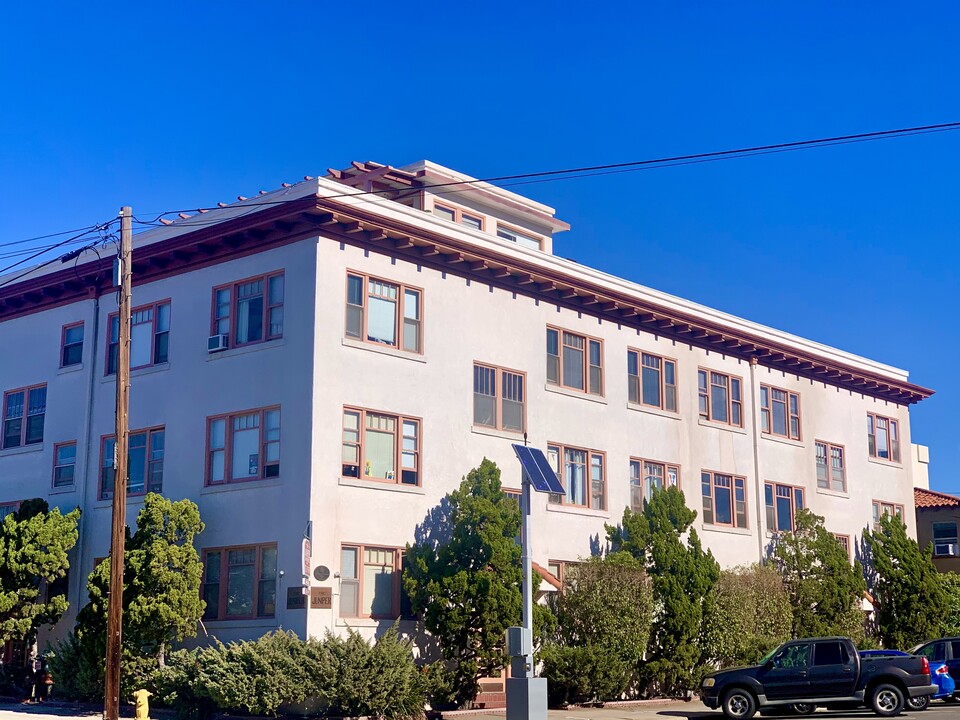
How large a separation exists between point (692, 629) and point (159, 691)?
47.3 feet

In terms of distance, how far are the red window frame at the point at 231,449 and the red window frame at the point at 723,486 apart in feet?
50.2

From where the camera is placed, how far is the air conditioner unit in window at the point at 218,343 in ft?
104

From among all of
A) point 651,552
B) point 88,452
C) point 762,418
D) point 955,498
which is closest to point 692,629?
point 651,552

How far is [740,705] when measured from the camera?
2855 cm

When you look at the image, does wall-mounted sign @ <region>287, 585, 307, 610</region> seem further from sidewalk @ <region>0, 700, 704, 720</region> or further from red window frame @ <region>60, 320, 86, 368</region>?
red window frame @ <region>60, 320, 86, 368</region>

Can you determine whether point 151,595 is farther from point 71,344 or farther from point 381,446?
point 71,344

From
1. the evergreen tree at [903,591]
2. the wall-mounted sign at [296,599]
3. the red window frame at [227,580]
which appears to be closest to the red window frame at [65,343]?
the red window frame at [227,580]

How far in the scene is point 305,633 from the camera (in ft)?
92.1

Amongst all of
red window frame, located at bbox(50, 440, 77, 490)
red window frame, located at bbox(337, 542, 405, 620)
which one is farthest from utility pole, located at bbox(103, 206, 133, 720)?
red window frame, located at bbox(50, 440, 77, 490)

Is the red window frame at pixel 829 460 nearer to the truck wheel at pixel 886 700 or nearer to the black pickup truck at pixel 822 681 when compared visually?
the black pickup truck at pixel 822 681

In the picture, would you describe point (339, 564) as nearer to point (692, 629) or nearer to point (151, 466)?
point (151, 466)

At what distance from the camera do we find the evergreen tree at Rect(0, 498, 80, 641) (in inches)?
1248

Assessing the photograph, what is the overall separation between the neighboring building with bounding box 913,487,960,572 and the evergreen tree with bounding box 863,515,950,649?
8.34 meters

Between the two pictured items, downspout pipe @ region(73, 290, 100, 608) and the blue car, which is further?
downspout pipe @ region(73, 290, 100, 608)
